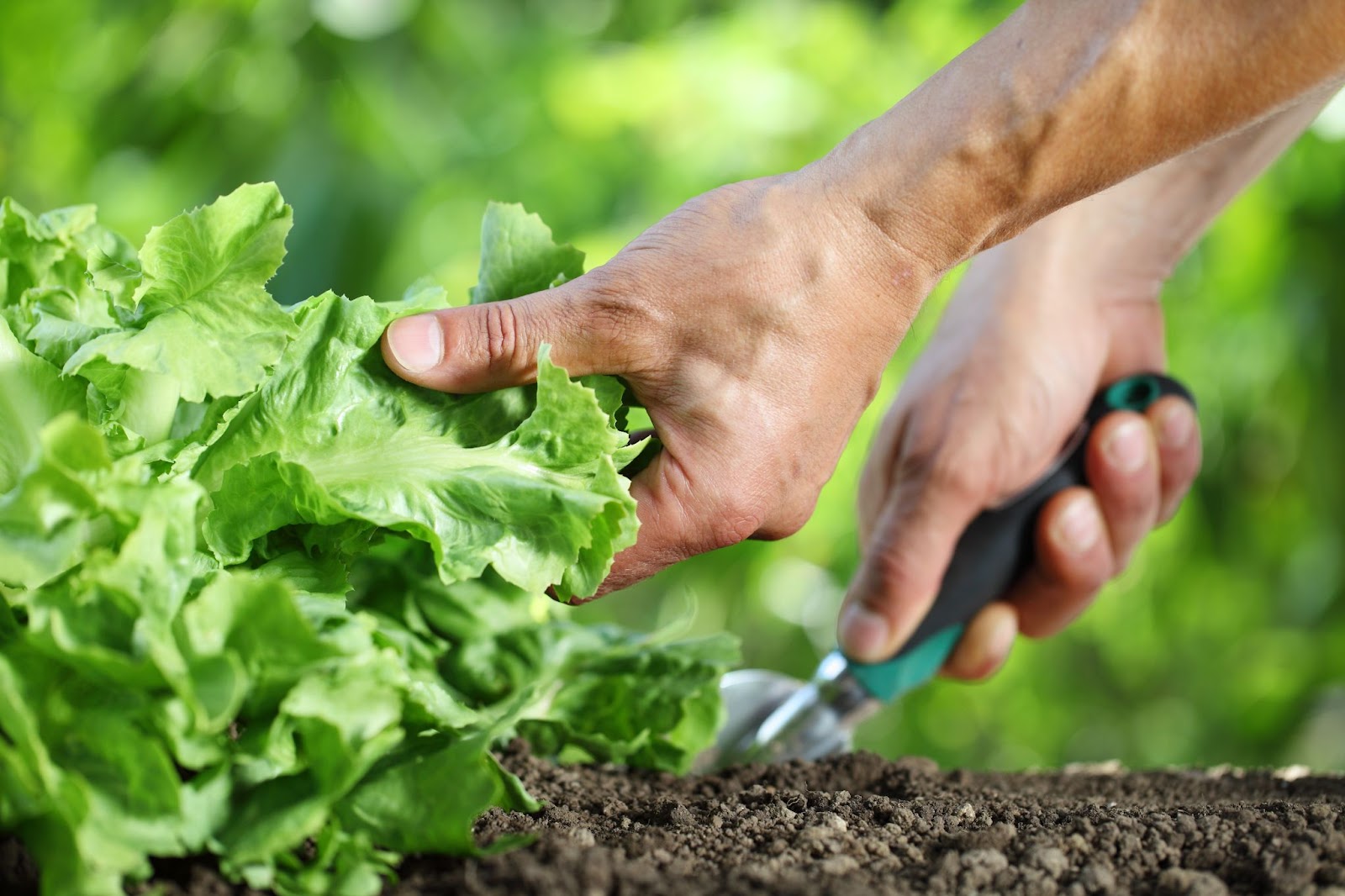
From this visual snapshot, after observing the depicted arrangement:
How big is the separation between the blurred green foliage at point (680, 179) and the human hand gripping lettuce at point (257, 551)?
1.82 m

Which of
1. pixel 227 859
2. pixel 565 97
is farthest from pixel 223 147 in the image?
pixel 227 859

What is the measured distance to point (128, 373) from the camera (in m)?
1.00

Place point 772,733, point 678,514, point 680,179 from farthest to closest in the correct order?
point 680,179 → point 772,733 → point 678,514

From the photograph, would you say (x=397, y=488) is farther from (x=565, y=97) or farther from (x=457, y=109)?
(x=457, y=109)

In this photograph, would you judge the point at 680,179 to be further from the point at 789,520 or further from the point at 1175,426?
the point at 789,520

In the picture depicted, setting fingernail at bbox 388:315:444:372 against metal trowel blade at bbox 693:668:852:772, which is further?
metal trowel blade at bbox 693:668:852:772

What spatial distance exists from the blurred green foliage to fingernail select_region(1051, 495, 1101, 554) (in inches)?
48.2

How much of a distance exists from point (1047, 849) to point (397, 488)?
587 millimetres

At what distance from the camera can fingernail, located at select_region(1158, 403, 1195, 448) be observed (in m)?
1.97

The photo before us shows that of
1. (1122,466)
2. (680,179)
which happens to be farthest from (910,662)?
(680,179)

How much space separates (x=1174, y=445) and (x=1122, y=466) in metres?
0.16

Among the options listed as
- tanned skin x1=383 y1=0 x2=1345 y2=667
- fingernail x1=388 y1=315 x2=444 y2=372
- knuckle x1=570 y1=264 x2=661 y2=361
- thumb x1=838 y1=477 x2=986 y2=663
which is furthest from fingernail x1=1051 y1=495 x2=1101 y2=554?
fingernail x1=388 y1=315 x2=444 y2=372

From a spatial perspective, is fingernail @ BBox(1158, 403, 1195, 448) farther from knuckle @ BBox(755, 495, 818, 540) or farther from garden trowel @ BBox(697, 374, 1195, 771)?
knuckle @ BBox(755, 495, 818, 540)

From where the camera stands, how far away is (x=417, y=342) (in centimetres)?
108
